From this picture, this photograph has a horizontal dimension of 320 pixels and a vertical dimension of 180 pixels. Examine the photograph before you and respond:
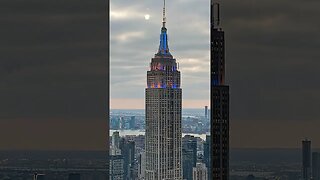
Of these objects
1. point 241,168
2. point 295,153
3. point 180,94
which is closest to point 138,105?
point 180,94

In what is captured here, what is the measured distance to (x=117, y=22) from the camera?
4508 millimetres

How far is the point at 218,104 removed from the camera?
3840mm

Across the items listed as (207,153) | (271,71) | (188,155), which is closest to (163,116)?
(188,155)

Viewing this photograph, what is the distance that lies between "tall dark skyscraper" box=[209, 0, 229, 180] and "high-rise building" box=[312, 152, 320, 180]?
0.66 metres

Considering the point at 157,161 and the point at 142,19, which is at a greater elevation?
the point at 142,19

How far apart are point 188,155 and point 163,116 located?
54.3 inches

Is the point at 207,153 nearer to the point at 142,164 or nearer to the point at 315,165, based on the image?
the point at 315,165

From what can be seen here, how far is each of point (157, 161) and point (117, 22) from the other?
7.27 feet

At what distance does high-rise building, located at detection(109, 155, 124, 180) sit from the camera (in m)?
3.82

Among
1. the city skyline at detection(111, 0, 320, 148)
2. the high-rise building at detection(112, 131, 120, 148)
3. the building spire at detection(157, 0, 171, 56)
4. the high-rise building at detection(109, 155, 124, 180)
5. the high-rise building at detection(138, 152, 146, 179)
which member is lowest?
Answer: the high-rise building at detection(138, 152, 146, 179)
